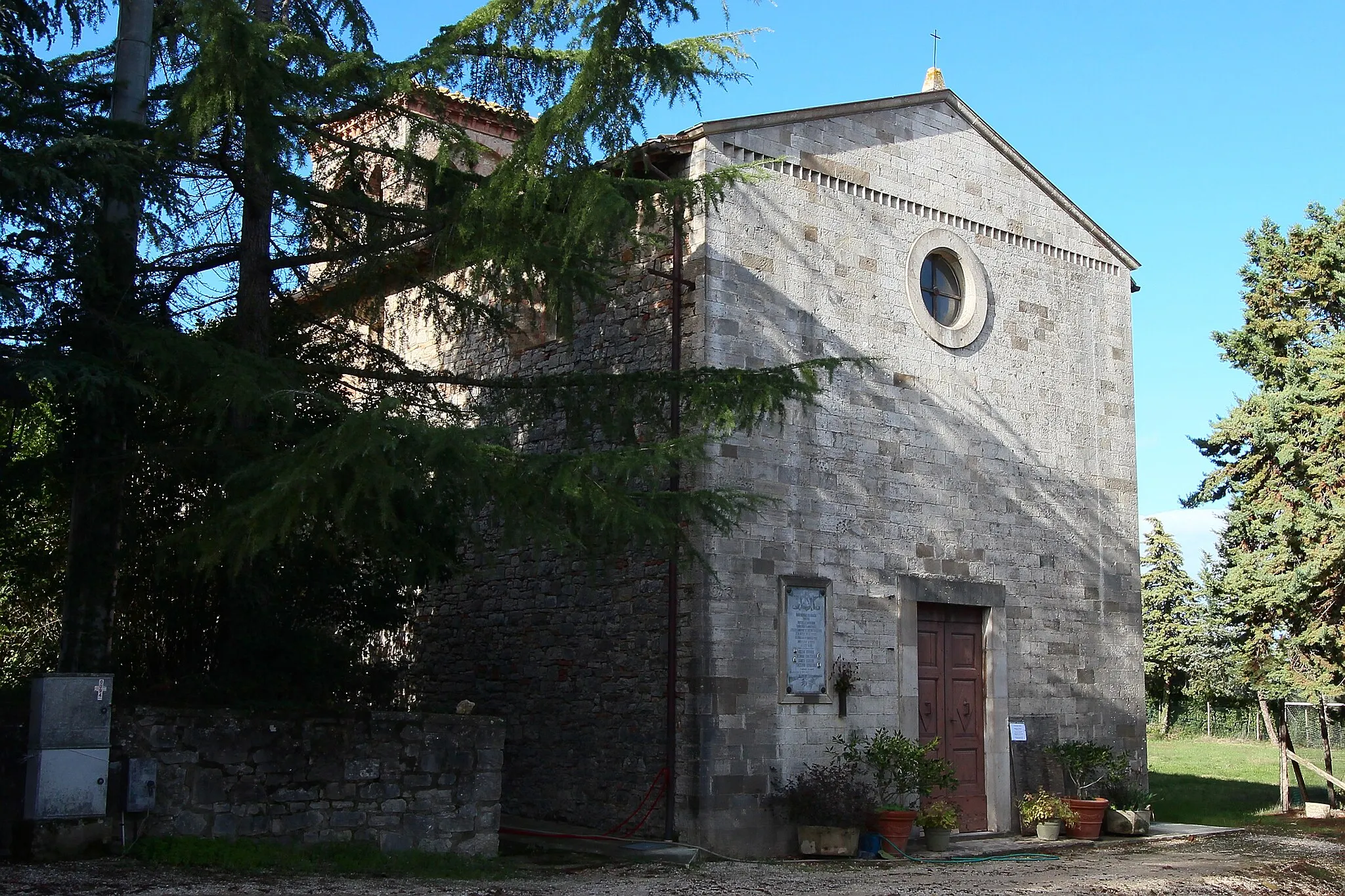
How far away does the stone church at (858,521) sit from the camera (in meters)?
11.9

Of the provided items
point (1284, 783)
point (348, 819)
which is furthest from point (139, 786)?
point (1284, 783)

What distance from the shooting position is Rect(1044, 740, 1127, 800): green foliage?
13.8 m

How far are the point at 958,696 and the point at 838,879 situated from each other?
13.2ft

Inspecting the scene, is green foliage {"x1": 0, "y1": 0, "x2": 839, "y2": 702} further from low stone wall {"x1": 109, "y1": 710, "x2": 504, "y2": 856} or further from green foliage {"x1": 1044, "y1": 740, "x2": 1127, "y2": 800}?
green foliage {"x1": 1044, "y1": 740, "x2": 1127, "y2": 800}

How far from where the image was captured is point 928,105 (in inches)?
566

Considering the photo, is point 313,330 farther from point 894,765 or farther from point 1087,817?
point 1087,817

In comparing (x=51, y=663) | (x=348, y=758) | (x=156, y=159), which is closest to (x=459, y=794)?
(x=348, y=758)

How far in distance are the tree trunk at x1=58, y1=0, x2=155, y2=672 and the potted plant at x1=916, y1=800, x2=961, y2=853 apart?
23.3 feet

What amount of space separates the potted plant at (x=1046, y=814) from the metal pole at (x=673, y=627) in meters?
4.12

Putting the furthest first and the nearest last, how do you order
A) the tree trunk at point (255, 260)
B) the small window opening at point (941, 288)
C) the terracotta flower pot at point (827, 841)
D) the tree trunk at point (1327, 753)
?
1. the tree trunk at point (1327, 753)
2. the small window opening at point (941, 288)
3. the terracotta flower pot at point (827, 841)
4. the tree trunk at point (255, 260)

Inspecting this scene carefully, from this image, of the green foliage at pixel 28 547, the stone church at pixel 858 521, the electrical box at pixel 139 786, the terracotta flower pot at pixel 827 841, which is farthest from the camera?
the stone church at pixel 858 521

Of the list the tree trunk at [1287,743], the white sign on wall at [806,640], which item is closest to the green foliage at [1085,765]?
the white sign on wall at [806,640]

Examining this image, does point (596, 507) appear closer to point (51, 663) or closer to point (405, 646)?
point (51, 663)

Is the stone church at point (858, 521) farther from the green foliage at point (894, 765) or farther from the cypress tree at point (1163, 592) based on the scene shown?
the cypress tree at point (1163, 592)
